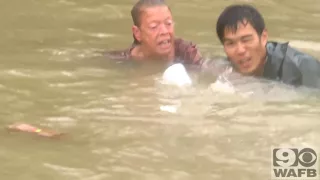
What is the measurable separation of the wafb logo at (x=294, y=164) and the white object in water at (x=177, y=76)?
1.04 metres

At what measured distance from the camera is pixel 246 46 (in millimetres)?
4402

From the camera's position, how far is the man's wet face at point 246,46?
14.4ft

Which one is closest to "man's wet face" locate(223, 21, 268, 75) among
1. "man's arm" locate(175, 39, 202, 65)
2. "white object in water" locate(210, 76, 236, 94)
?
"white object in water" locate(210, 76, 236, 94)

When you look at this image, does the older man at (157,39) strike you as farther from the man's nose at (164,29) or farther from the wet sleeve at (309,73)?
the wet sleeve at (309,73)

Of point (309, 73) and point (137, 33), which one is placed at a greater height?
point (137, 33)

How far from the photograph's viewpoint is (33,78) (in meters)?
4.78

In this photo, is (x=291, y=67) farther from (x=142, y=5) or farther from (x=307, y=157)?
(x=142, y=5)

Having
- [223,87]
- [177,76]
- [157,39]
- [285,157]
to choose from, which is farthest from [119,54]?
[285,157]

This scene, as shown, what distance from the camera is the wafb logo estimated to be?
11.2 feet

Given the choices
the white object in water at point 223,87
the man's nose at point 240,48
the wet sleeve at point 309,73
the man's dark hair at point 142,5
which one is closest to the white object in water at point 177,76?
the white object in water at point 223,87

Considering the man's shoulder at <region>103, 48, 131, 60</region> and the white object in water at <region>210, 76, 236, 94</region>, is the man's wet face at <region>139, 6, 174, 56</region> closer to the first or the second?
the man's shoulder at <region>103, 48, 131, 60</region>

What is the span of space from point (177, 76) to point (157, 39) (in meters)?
0.42

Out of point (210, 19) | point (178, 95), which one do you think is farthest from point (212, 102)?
point (210, 19)

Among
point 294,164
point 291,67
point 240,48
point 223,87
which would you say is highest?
point 240,48
